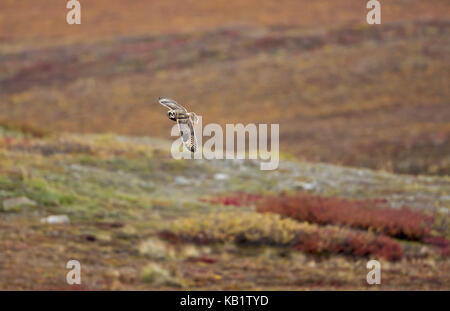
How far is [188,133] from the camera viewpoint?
21.7ft

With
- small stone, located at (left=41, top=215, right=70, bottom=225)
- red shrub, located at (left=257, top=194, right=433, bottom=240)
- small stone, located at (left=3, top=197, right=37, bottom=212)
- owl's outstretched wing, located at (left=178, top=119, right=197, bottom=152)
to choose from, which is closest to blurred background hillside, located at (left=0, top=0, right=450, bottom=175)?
red shrub, located at (left=257, top=194, right=433, bottom=240)

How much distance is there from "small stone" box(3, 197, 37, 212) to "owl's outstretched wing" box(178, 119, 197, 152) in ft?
20.4

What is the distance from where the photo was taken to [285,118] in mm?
37844

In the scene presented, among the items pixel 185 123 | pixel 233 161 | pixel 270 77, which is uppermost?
pixel 270 77

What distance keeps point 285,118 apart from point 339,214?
83.0 ft

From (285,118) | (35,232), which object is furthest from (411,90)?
(35,232)

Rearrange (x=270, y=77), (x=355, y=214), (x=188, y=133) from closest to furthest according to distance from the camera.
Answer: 1. (x=188, y=133)
2. (x=355, y=214)
3. (x=270, y=77)

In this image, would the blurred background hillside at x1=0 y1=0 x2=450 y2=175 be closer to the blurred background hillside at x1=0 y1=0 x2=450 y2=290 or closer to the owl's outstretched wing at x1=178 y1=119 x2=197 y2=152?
the blurred background hillside at x1=0 y1=0 x2=450 y2=290

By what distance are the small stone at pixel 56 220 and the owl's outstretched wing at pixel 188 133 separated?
18.1 feet

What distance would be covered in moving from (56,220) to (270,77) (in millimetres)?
35351

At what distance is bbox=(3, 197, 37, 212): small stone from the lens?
11.7 metres

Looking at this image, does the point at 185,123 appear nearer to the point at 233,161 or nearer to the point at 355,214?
the point at 355,214

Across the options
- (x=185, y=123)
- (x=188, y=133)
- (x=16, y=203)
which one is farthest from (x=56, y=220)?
(x=188, y=133)

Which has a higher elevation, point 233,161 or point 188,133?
point 233,161
